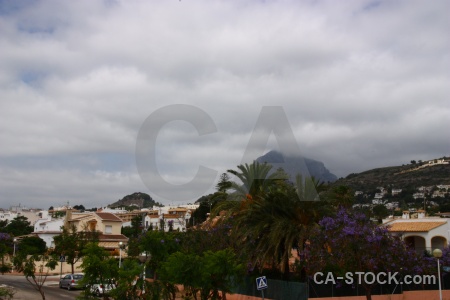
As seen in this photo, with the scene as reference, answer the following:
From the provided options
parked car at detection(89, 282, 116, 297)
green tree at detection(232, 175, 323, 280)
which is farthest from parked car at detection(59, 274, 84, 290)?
parked car at detection(89, 282, 116, 297)

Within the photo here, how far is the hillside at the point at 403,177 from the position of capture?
5059 inches

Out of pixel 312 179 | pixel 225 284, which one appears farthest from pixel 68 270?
pixel 225 284

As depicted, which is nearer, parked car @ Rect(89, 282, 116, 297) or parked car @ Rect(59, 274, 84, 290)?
parked car @ Rect(89, 282, 116, 297)

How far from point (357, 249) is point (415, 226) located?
1074 inches

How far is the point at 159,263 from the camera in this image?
1828 centimetres

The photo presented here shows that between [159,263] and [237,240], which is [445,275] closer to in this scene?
[237,240]

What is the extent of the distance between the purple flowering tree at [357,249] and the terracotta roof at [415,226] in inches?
876

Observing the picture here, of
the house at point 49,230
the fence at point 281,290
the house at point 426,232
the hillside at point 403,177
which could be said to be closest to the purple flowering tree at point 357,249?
the fence at point 281,290

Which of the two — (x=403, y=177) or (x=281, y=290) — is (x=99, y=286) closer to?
(x=281, y=290)

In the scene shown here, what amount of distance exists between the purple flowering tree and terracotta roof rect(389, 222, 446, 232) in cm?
2225

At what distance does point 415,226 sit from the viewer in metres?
42.6

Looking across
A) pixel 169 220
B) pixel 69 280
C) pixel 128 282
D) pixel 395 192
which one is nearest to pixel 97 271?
pixel 128 282

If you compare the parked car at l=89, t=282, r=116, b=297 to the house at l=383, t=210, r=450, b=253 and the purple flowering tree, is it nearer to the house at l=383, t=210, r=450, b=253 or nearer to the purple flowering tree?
the purple flowering tree

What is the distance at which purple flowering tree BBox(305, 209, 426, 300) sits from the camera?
59.9 ft
